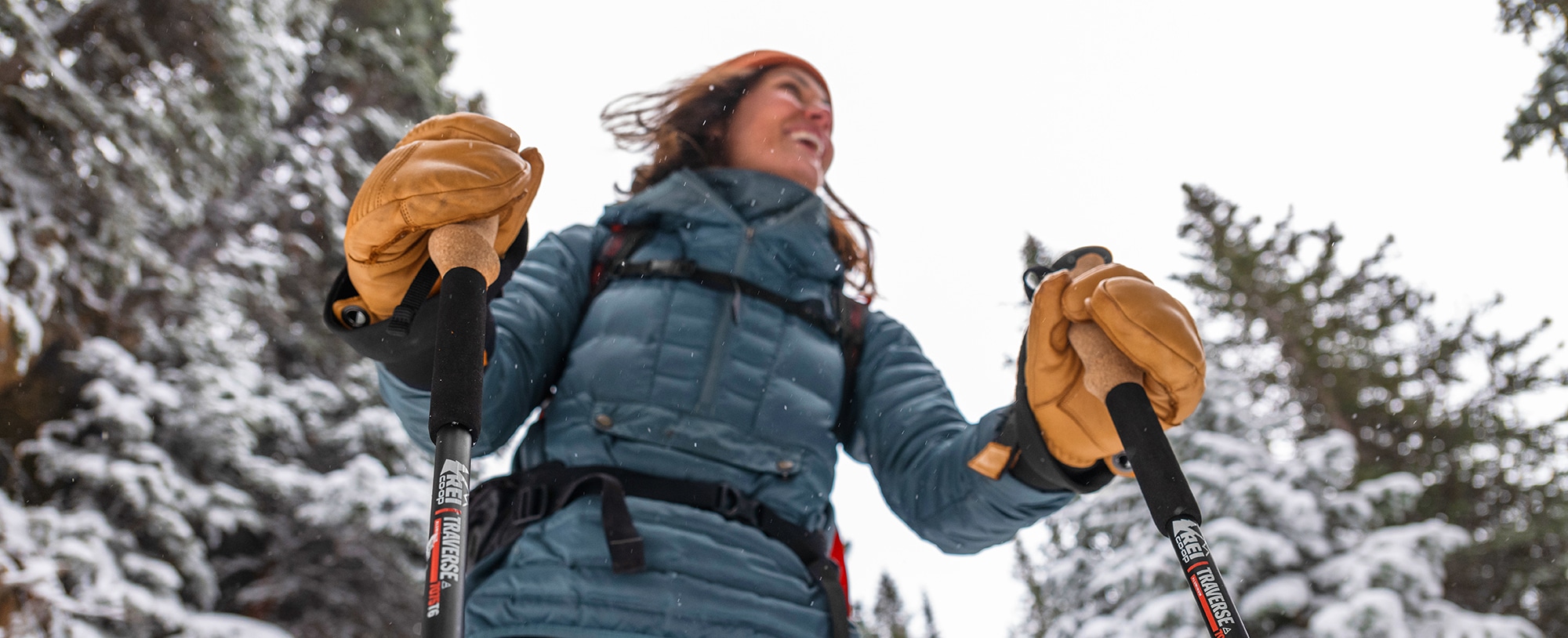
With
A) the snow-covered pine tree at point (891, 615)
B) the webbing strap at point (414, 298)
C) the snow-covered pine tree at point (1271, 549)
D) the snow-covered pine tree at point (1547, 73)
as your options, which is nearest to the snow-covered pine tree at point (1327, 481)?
the snow-covered pine tree at point (1271, 549)

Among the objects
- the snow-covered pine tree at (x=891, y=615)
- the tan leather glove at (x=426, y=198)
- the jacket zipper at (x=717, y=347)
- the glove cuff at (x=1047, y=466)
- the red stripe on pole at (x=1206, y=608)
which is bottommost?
the red stripe on pole at (x=1206, y=608)

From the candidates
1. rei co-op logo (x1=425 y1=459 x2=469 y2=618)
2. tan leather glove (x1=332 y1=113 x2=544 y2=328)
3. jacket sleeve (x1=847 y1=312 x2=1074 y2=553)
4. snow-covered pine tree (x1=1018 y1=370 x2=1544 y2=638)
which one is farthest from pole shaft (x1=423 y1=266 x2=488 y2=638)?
snow-covered pine tree (x1=1018 y1=370 x2=1544 y2=638)

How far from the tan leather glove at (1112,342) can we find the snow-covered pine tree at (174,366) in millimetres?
5978

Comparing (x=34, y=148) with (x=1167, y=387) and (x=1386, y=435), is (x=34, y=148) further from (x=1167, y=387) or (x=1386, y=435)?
(x=1386, y=435)

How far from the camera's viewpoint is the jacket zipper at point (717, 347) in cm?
215

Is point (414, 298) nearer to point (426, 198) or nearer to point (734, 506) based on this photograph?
point (426, 198)

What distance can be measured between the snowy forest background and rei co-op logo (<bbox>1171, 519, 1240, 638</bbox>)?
20.8 ft

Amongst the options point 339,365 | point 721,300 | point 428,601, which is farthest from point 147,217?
point 428,601

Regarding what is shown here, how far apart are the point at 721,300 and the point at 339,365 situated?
901 cm

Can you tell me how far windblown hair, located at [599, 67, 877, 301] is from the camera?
3184 mm

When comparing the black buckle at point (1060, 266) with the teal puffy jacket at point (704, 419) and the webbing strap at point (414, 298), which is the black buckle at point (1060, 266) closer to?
the teal puffy jacket at point (704, 419)

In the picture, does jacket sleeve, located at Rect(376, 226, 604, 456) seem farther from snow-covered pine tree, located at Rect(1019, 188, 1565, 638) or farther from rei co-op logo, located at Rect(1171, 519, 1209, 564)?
snow-covered pine tree, located at Rect(1019, 188, 1565, 638)

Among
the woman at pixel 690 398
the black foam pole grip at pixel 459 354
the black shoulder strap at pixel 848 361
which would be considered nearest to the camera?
the black foam pole grip at pixel 459 354

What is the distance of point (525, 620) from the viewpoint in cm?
179
